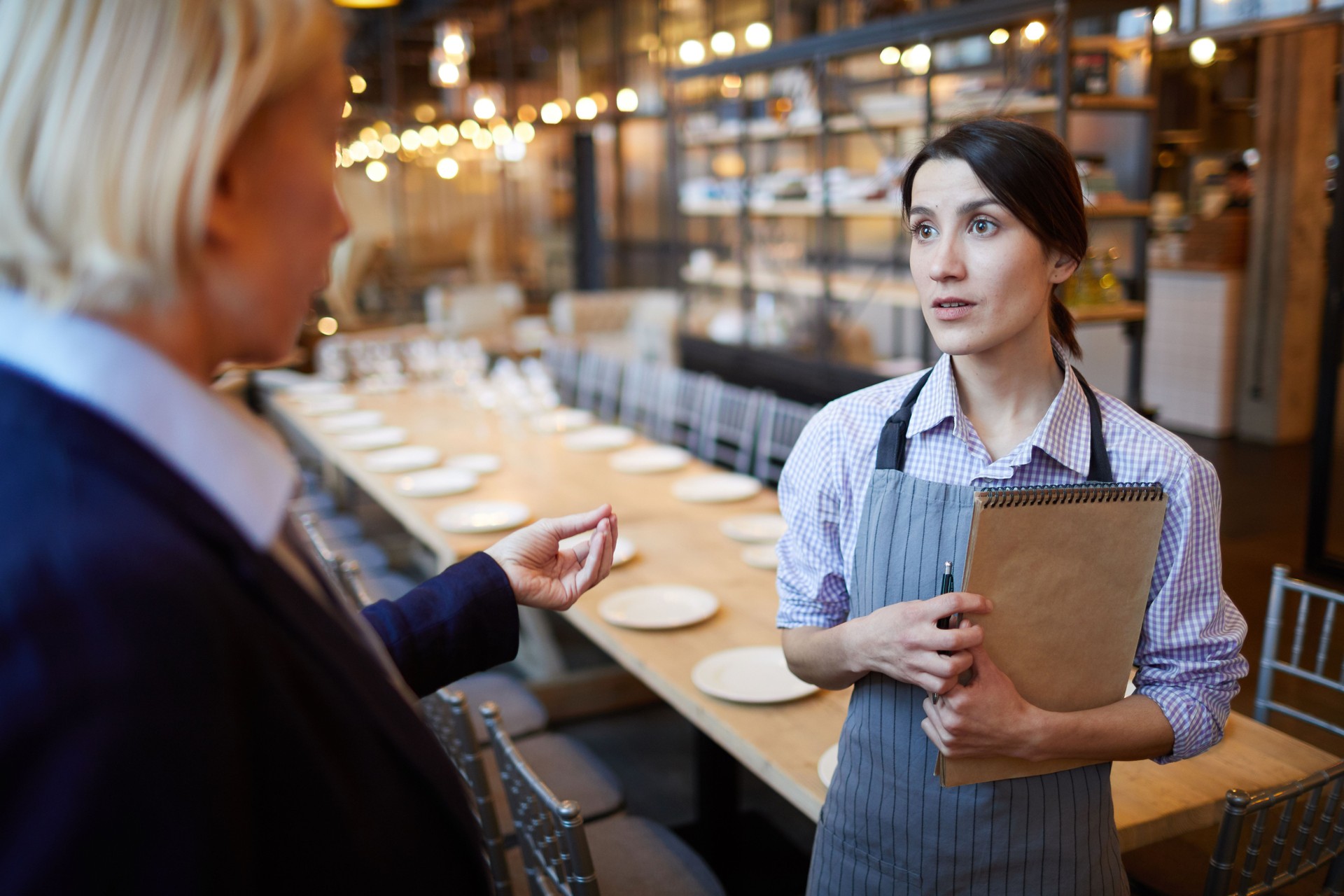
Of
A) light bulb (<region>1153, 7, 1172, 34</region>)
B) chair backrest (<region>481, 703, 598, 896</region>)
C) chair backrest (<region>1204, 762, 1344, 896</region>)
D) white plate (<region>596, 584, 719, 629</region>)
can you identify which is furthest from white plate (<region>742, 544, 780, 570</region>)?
light bulb (<region>1153, 7, 1172, 34</region>)

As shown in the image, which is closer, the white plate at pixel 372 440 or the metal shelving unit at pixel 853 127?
the metal shelving unit at pixel 853 127

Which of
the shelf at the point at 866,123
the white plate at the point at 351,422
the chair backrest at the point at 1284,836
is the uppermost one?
the shelf at the point at 866,123

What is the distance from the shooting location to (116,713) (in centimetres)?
55

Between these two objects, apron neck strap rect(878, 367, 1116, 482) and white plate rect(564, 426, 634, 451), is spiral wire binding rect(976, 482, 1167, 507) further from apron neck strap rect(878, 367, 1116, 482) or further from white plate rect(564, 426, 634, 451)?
white plate rect(564, 426, 634, 451)

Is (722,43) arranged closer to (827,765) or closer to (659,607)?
(659,607)

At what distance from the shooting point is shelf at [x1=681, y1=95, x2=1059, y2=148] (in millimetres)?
4297

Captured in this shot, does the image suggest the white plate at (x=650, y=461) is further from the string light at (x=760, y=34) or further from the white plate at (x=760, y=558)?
the string light at (x=760, y=34)

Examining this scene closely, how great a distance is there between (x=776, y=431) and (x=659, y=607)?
1896 millimetres

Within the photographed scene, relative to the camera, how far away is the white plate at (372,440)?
4.49m

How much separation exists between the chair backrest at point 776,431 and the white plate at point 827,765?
2.40 m

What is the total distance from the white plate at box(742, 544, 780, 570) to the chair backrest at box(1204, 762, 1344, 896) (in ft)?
4.36

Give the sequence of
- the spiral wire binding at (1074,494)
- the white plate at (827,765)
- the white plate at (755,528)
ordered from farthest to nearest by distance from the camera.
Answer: the white plate at (755,528)
the white plate at (827,765)
the spiral wire binding at (1074,494)

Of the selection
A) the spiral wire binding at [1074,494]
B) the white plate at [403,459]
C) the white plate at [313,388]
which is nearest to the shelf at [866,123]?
the white plate at [403,459]

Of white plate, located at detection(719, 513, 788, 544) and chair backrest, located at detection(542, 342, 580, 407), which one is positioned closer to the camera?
white plate, located at detection(719, 513, 788, 544)
